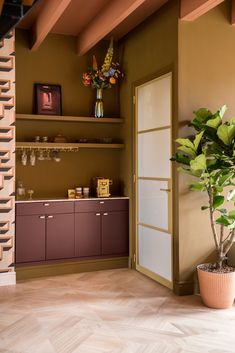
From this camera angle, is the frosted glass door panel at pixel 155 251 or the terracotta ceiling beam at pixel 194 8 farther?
the frosted glass door panel at pixel 155 251

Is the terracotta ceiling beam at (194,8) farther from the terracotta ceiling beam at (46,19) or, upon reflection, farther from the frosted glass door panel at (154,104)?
the terracotta ceiling beam at (46,19)

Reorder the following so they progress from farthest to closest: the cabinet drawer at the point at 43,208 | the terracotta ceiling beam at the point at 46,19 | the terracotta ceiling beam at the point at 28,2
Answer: the cabinet drawer at the point at 43,208 → the terracotta ceiling beam at the point at 46,19 → the terracotta ceiling beam at the point at 28,2

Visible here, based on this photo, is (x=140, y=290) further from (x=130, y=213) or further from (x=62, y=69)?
(x=62, y=69)

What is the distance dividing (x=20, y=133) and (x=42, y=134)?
0.94ft

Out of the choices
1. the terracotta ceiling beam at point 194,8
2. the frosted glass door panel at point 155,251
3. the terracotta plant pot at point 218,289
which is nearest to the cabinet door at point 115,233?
the frosted glass door panel at point 155,251

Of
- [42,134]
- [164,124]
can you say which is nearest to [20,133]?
[42,134]

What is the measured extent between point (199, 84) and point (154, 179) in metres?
1.21

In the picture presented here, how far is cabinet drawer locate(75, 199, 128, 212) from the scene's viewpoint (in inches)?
197

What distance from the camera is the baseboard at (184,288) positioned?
13.5 feet

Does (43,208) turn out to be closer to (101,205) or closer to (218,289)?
(101,205)

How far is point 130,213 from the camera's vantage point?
5246 mm

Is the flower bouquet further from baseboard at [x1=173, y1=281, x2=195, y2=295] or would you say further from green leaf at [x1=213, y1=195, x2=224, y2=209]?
baseboard at [x1=173, y1=281, x2=195, y2=295]

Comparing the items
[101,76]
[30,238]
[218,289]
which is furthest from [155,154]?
[30,238]

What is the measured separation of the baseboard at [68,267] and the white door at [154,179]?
334 millimetres
